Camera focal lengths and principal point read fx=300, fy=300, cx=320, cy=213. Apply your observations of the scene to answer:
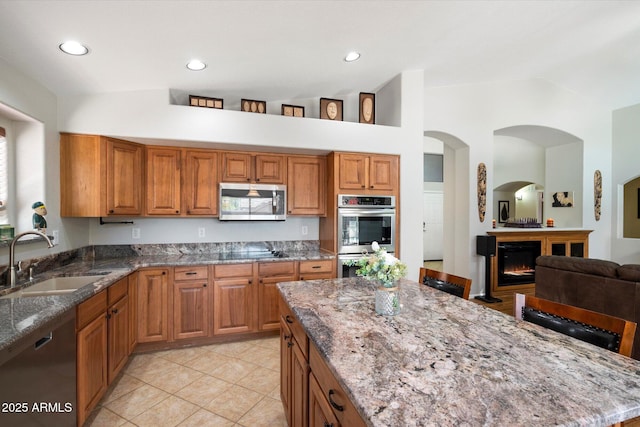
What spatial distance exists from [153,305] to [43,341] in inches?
59.5

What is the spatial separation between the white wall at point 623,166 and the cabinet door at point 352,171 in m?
5.43

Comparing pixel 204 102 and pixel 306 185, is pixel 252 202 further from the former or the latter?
pixel 204 102

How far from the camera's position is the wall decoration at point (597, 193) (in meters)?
5.73

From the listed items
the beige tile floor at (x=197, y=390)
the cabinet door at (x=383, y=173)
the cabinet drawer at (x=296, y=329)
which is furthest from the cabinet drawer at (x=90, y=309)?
the cabinet door at (x=383, y=173)

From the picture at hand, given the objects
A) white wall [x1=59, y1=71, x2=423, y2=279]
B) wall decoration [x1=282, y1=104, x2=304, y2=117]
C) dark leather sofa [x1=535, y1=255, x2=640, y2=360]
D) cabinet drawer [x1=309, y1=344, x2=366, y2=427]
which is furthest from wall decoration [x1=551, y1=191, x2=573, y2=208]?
cabinet drawer [x1=309, y1=344, x2=366, y2=427]

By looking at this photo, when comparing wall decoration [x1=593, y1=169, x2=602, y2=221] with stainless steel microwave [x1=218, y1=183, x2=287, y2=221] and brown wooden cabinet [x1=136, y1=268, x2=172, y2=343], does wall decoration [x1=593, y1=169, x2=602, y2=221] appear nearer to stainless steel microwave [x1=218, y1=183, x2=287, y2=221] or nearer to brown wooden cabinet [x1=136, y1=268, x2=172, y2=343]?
stainless steel microwave [x1=218, y1=183, x2=287, y2=221]

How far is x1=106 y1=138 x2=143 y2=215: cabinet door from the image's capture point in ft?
9.52

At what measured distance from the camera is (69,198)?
2801mm

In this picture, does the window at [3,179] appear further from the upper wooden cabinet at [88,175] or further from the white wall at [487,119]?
the white wall at [487,119]

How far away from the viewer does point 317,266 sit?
135 inches

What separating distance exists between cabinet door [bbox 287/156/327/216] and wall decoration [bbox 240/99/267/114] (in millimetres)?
636

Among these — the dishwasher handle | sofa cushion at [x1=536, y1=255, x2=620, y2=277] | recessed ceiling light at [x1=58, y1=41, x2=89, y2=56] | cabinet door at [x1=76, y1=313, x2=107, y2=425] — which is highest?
Result: recessed ceiling light at [x1=58, y1=41, x2=89, y2=56]

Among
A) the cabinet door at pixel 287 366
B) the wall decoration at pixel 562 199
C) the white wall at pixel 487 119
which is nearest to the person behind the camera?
the cabinet door at pixel 287 366

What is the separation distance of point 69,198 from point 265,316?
7.22 ft
